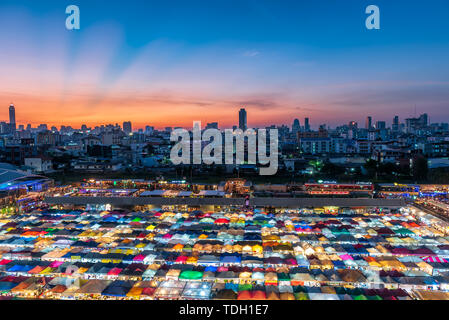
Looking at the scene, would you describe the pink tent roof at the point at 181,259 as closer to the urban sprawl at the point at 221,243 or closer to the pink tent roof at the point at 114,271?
the urban sprawl at the point at 221,243

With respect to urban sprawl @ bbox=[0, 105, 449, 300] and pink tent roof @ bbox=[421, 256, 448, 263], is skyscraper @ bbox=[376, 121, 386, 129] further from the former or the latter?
pink tent roof @ bbox=[421, 256, 448, 263]

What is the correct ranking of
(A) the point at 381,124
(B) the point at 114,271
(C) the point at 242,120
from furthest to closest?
(A) the point at 381,124, (C) the point at 242,120, (B) the point at 114,271

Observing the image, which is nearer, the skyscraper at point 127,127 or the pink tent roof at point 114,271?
the pink tent roof at point 114,271

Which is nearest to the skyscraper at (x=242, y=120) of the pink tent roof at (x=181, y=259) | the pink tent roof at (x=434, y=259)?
the pink tent roof at (x=434, y=259)

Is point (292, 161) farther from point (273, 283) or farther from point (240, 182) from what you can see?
point (273, 283)

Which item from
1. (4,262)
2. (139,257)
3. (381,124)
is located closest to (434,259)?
(139,257)

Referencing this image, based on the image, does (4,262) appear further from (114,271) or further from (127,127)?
(127,127)

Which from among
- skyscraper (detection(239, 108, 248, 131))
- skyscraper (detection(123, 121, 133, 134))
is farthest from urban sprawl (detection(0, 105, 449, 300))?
skyscraper (detection(123, 121, 133, 134))

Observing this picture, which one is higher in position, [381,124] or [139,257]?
[381,124]

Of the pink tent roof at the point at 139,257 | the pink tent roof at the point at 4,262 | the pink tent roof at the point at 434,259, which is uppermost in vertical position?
the pink tent roof at the point at 139,257

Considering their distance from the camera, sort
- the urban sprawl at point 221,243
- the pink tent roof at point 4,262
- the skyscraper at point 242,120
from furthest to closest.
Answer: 1. the skyscraper at point 242,120
2. the pink tent roof at point 4,262
3. the urban sprawl at point 221,243

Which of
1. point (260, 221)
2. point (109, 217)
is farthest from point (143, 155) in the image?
point (260, 221)

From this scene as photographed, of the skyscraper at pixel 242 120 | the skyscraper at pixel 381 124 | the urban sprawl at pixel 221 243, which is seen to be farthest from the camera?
the skyscraper at pixel 381 124
